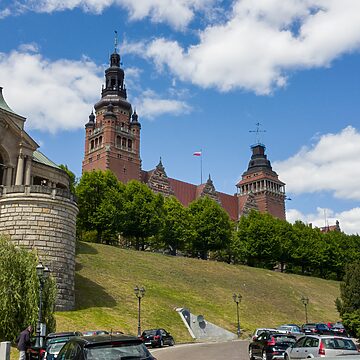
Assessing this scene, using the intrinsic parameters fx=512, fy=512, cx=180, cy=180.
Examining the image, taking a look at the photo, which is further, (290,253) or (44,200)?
(290,253)

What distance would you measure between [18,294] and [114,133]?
83790 millimetres

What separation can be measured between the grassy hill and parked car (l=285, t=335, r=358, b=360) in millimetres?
21085

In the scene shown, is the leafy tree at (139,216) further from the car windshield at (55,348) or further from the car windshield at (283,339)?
the car windshield at (55,348)

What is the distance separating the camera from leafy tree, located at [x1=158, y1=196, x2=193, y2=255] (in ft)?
275

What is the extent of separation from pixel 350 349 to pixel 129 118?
10447 centimetres

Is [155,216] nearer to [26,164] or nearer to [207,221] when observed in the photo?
[207,221]

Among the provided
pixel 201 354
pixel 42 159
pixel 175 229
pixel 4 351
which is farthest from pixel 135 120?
pixel 4 351

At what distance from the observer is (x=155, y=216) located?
77312mm

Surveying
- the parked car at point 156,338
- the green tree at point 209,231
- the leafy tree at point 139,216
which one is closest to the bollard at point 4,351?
the parked car at point 156,338

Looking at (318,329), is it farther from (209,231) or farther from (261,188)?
(261,188)

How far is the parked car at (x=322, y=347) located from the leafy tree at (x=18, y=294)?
1688 centimetres

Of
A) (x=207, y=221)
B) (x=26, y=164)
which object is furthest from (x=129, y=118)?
(x=26, y=164)

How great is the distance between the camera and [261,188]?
143000 millimetres

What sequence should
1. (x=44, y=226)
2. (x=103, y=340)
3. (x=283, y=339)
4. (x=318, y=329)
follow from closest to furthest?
(x=103, y=340) → (x=283, y=339) → (x=44, y=226) → (x=318, y=329)
